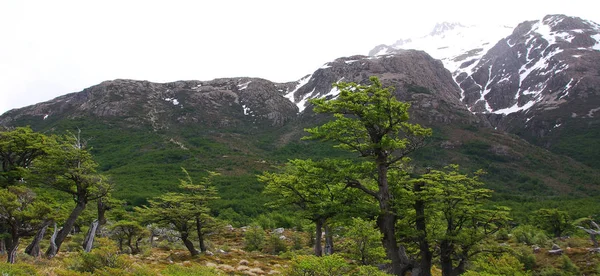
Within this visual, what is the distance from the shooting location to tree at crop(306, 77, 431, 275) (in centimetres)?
1179

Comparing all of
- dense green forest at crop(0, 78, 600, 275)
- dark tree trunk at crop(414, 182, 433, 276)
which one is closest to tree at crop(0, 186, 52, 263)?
dense green forest at crop(0, 78, 600, 275)

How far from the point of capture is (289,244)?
2666cm

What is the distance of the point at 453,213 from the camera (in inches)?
509

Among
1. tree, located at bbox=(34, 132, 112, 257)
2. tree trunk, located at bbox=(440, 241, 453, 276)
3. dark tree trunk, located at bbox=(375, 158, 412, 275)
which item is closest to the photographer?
dark tree trunk, located at bbox=(375, 158, 412, 275)

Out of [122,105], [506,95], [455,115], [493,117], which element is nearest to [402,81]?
[455,115]

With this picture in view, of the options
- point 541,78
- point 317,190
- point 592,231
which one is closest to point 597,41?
point 541,78

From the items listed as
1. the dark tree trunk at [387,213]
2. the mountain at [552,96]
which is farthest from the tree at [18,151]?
the mountain at [552,96]

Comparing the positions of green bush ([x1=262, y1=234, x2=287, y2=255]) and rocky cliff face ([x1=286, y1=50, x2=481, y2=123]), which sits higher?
rocky cliff face ([x1=286, y1=50, x2=481, y2=123])

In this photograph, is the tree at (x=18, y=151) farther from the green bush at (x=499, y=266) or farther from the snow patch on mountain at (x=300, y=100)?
the snow patch on mountain at (x=300, y=100)

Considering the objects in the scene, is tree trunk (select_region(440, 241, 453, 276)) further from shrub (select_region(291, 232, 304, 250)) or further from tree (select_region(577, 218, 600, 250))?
shrub (select_region(291, 232, 304, 250))

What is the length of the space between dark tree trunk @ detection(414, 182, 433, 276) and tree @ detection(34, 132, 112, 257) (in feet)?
44.9

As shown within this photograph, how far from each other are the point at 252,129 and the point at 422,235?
12161cm

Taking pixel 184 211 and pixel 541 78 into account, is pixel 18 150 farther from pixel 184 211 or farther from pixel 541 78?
pixel 541 78

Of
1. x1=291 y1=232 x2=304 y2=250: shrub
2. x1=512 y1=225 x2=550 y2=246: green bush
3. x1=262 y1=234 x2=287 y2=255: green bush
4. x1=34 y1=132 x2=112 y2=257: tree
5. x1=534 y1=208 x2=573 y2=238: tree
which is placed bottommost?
x1=534 y1=208 x2=573 y2=238: tree
